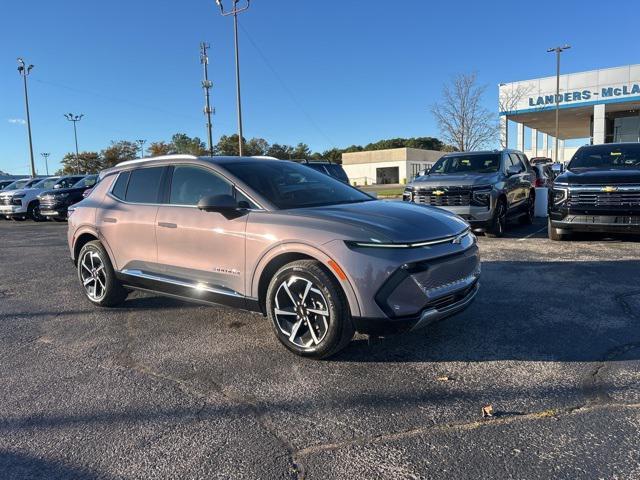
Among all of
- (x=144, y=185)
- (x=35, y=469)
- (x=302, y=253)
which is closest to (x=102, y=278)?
(x=144, y=185)

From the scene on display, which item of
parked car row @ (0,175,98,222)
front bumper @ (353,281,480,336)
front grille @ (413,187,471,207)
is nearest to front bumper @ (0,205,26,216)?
parked car row @ (0,175,98,222)

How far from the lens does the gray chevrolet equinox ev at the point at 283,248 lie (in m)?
3.51

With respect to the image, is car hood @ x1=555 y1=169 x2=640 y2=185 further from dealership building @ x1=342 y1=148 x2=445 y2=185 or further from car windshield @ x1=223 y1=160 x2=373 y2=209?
dealership building @ x1=342 y1=148 x2=445 y2=185

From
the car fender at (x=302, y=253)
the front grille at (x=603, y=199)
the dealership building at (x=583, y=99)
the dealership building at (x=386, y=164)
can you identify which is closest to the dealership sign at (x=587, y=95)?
the dealership building at (x=583, y=99)

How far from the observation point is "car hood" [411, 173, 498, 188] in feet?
31.0

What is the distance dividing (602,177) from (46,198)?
715 inches

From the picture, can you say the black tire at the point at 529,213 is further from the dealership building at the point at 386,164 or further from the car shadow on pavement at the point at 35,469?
the dealership building at the point at 386,164

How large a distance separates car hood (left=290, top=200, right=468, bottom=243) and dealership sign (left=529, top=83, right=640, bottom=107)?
112ft

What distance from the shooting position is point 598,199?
325 inches

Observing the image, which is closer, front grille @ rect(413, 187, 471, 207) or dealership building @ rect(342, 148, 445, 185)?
front grille @ rect(413, 187, 471, 207)

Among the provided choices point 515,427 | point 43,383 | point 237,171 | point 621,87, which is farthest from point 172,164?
point 621,87

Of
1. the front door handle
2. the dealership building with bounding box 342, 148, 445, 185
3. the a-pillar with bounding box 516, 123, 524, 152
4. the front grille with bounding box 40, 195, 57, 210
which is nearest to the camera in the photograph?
the front door handle

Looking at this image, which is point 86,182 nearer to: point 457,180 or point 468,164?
point 468,164

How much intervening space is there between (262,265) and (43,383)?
1.83 m
